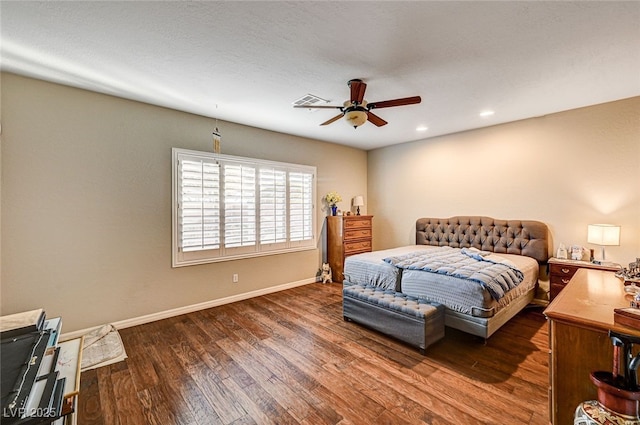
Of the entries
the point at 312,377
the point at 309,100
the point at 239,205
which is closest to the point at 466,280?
the point at 312,377

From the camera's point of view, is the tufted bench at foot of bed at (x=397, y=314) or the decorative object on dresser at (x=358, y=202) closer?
the tufted bench at foot of bed at (x=397, y=314)

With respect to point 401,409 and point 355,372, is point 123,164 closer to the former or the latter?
point 355,372

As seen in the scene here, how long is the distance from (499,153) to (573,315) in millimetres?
3821

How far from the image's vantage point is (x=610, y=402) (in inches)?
46.9

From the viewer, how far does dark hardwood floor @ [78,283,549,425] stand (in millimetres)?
1907

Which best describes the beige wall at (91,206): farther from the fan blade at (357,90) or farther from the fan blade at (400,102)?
the fan blade at (400,102)

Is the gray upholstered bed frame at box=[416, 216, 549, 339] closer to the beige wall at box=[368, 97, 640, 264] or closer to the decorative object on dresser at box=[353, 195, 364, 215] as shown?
the beige wall at box=[368, 97, 640, 264]

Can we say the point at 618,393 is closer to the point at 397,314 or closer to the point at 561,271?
the point at 397,314

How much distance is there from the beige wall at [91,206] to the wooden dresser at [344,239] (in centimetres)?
213

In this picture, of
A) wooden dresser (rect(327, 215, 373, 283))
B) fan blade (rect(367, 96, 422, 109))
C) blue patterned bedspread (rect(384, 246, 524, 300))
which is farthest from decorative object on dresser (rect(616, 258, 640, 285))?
wooden dresser (rect(327, 215, 373, 283))

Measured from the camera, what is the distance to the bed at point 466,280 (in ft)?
8.94

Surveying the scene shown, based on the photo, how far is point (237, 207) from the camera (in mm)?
4234

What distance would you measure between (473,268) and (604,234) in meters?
1.81

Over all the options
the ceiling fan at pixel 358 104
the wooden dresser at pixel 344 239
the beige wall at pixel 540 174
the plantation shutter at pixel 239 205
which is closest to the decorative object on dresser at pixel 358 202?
the wooden dresser at pixel 344 239
